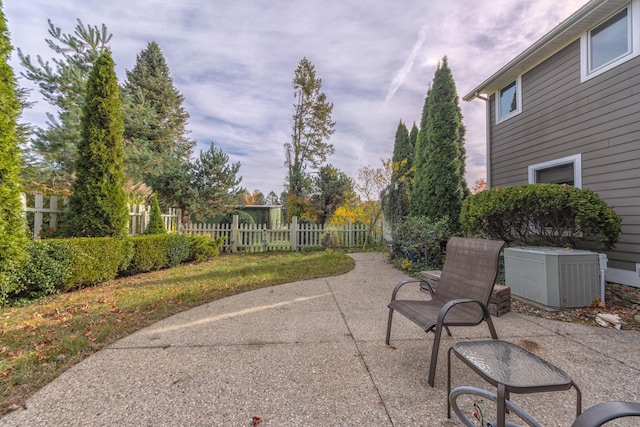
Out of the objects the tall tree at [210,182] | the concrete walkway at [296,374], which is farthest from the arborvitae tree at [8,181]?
the tall tree at [210,182]

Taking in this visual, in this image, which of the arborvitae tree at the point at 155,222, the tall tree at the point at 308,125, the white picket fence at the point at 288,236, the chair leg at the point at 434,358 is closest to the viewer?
the chair leg at the point at 434,358

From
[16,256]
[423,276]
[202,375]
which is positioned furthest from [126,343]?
[423,276]

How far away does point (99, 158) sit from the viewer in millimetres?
5012

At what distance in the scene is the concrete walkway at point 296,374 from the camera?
155 cm

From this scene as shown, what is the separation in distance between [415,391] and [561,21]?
6923 millimetres

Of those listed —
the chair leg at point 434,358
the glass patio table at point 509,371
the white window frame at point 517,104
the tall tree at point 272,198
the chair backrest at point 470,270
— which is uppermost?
the white window frame at point 517,104

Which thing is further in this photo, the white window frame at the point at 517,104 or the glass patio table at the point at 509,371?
the white window frame at the point at 517,104

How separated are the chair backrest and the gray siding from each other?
3896 mm

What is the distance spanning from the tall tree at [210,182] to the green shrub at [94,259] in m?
4.66

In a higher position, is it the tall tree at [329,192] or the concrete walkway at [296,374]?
the tall tree at [329,192]

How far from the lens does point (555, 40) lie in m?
5.15

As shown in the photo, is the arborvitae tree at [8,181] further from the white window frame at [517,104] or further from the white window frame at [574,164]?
the white window frame at [517,104]

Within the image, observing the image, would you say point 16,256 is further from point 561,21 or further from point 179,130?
point 179,130

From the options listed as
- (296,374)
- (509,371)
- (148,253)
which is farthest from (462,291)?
(148,253)
